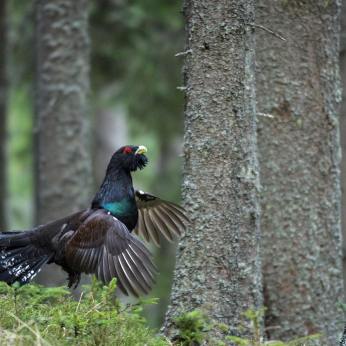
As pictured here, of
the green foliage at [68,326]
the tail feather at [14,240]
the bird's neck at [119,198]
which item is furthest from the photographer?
the tail feather at [14,240]

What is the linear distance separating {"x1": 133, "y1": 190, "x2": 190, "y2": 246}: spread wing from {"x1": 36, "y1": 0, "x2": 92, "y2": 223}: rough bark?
2.12 metres

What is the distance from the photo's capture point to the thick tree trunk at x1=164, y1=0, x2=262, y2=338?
153 inches

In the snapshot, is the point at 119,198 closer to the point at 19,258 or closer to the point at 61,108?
the point at 19,258

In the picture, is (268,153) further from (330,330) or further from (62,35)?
(62,35)

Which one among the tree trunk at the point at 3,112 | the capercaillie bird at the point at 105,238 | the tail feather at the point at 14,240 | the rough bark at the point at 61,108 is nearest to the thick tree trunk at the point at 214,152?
the capercaillie bird at the point at 105,238

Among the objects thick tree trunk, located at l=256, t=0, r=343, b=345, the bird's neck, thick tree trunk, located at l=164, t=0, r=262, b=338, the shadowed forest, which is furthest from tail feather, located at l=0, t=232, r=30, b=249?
thick tree trunk, located at l=256, t=0, r=343, b=345

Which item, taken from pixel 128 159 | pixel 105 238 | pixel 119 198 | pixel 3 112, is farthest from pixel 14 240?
pixel 3 112

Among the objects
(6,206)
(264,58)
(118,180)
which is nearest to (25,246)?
(118,180)

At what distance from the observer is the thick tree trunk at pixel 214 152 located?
3895 millimetres

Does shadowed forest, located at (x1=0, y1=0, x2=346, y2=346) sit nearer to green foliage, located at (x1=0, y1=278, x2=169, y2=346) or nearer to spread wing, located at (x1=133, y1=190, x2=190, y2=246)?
green foliage, located at (x1=0, y1=278, x2=169, y2=346)

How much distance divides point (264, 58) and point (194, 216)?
2232 mm

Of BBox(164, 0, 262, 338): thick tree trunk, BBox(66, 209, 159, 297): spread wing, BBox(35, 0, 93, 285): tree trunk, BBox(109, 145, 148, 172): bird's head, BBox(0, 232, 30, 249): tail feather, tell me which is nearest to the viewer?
BBox(66, 209, 159, 297): spread wing

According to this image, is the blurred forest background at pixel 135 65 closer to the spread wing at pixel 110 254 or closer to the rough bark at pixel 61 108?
the rough bark at pixel 61 108

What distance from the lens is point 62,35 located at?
24.6 feet
